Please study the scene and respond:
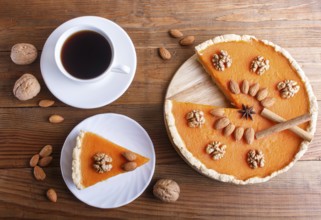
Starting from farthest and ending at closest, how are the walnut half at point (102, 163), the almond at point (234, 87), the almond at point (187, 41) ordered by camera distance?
the almond at point (187, 41), the almond at point (234, 87), the walnut half at point (102, 163)

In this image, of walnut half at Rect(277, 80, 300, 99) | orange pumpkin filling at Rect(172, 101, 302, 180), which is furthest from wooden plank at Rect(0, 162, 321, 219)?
walnut half at Rect(277, 80, 300, 99)

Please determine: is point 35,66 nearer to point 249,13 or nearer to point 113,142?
point 113,142

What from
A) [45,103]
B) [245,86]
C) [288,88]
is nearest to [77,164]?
[45,103]

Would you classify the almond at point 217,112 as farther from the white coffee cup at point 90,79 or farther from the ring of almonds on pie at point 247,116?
the white coffee cup at point 90,79

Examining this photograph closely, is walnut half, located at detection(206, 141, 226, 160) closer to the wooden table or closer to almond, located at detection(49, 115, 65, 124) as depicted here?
the wooden table

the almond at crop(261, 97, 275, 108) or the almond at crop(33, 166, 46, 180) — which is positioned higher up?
the almond at crop(261, 97, 275, 108)

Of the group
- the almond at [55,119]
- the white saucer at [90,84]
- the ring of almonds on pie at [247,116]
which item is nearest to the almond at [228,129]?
the ring of almonds on pie at [247,116]

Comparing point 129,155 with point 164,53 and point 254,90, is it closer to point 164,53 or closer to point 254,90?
point 164,53
